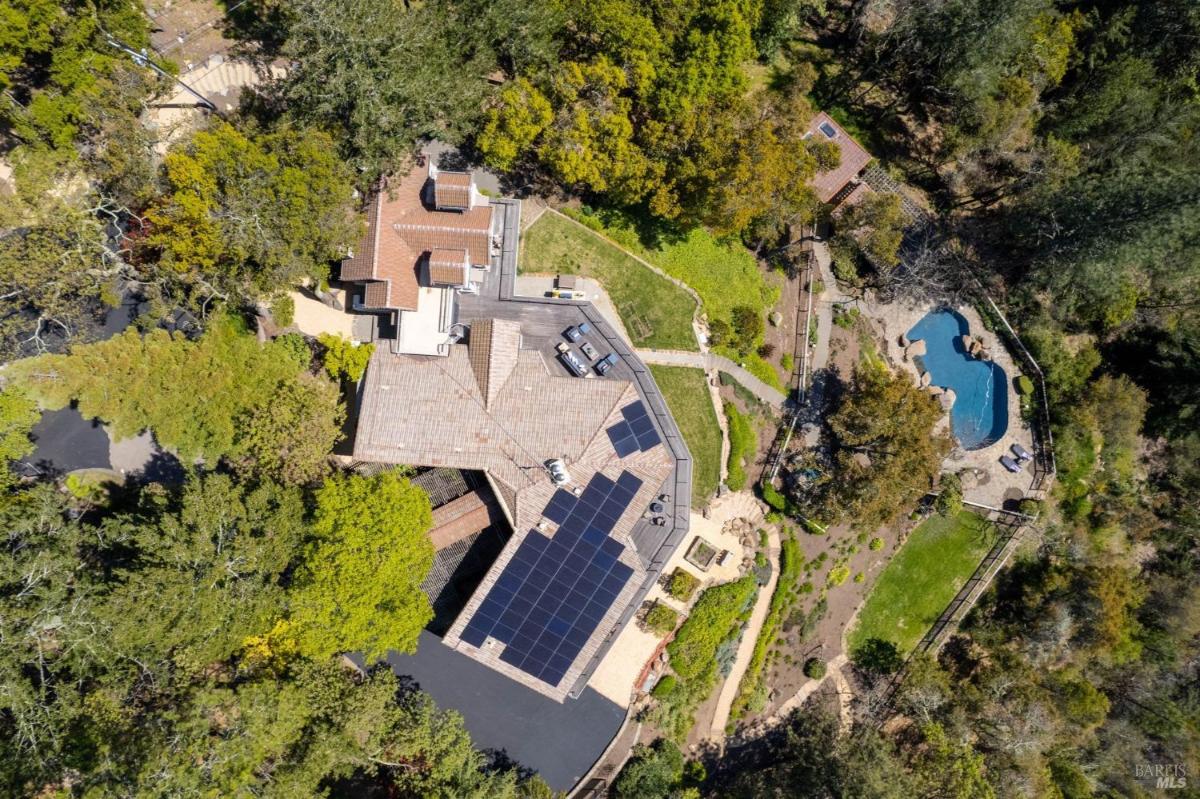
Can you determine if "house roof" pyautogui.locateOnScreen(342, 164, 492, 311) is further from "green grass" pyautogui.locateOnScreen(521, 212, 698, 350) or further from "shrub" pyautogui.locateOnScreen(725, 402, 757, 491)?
"shrub" pyautogui.locateOnScreen(725, 402, 757, 491)

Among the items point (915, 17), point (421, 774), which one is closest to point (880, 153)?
point (915, 17)

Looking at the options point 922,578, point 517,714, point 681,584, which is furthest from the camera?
point 922,578

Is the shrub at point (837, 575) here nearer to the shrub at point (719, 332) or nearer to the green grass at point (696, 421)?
the green grass at point (696, 421)

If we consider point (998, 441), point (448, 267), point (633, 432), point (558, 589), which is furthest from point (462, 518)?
point (998, 441)

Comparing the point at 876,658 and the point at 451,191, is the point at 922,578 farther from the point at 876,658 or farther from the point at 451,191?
the point at 451,191

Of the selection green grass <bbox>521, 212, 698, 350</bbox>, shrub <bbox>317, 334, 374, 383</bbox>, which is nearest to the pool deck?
green grass <bbox>521, 212, 698, 350</bbox>

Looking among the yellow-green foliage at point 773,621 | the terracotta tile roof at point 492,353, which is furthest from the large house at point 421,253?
the yellow-green foliage at point 773,621
